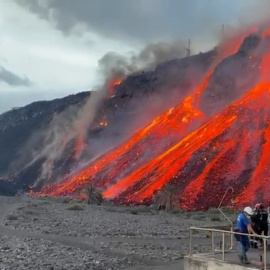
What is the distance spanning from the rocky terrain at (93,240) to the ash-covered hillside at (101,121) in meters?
60.2

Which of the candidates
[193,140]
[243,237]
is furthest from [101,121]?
[243,237]

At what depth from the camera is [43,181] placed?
381ft

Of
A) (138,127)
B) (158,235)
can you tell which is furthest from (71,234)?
(138,127)

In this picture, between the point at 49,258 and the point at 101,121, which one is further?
the point at 101,121

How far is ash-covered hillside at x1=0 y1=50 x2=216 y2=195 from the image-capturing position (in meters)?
117

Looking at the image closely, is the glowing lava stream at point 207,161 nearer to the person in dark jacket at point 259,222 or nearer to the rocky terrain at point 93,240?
the rocky terrain at point 93,240

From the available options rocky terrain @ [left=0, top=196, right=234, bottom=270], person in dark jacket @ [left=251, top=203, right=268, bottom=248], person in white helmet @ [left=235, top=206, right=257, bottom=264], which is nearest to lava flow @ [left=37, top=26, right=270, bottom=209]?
rocky terrain @ [left=0, top=196, right=234, bottom=270]

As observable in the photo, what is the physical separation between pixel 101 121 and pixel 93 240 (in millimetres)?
95613

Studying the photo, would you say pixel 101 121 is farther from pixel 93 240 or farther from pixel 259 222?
pixel 259 222

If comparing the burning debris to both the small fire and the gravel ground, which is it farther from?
the gravel ground

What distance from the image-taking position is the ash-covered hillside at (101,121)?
383 feet

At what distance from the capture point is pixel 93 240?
32.4m

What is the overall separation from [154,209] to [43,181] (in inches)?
2424

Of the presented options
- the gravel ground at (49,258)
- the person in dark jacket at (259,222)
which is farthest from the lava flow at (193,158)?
the person in dark jacket at (259,222)
